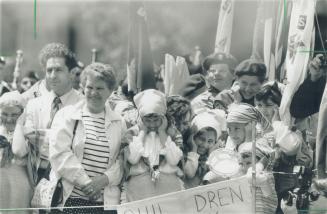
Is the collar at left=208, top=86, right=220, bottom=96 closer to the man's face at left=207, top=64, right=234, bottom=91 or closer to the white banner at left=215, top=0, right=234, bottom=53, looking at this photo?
the man's face at left=207, top=64, right=234, bottom=91

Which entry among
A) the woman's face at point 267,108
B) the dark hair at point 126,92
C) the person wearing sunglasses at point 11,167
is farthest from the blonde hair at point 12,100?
the woman's face at point 267,108

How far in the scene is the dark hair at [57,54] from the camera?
24.0ft

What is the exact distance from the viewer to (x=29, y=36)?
7453 millimetres

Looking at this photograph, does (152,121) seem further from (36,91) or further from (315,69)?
(315,69)

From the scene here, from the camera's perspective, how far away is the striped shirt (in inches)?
274

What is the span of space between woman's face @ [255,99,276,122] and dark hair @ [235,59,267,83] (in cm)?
20

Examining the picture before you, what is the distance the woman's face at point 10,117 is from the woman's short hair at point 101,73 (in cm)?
66

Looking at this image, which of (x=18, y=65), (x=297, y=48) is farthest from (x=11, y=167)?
(x=297, y=48)

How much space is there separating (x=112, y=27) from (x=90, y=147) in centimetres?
116

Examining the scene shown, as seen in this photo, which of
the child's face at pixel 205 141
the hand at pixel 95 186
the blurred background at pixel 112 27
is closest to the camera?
the hand at pixel 95 186

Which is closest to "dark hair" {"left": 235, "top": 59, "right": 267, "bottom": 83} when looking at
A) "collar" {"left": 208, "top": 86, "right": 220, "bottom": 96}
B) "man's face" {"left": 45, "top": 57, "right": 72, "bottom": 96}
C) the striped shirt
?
"collar" {"left": 208, "top": 86, "right": 220, "bottom": 96}

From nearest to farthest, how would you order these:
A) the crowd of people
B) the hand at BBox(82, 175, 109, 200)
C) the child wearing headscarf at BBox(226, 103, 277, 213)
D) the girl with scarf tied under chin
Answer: the hand at BBox(82, 175, 109, 200), the crowd of people, the girl with scarf tied under chin, the child wearing headscarf at BBox(226, 103, 277, 213)

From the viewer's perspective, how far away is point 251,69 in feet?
24.4

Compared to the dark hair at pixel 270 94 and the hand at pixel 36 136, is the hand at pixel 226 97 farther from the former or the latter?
the hand at pixel 36 136
